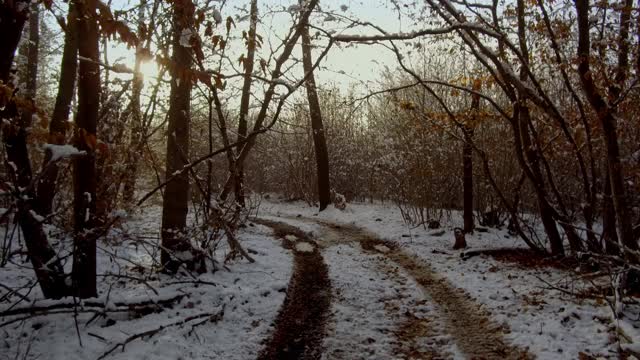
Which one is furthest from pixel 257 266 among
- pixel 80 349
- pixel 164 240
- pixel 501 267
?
pixel 501 267

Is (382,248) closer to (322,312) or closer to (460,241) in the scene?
(460,241)

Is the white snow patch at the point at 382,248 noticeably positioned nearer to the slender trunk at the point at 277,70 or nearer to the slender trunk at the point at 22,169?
the slender trunk at the point at 277,70

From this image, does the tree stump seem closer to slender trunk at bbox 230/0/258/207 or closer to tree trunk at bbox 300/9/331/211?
slender trunk at bbox 230/0/258/207

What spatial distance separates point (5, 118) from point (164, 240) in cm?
358

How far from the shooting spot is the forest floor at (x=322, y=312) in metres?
5.34

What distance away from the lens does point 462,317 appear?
6.80m

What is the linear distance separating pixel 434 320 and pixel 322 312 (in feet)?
5.62

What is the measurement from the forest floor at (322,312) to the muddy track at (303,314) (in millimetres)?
25

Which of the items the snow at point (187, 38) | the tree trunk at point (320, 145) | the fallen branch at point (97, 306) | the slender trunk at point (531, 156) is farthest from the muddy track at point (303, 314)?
the tree trunk at point (320, 145)

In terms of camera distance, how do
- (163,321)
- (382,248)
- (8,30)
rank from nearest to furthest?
Result: 1. (8,30)
2. (163,321)
3. (382,248)

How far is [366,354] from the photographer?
571cm

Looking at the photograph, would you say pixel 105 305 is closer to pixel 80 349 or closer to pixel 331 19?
pixel 80 349

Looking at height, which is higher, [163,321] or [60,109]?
[60,109]

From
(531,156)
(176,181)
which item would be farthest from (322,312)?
(531,156)
